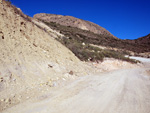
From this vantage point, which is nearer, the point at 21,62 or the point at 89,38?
the point at 21,62

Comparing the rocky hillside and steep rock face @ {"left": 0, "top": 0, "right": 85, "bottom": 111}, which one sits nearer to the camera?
steep rock face @ {"left": 0, "top": 0, "right": 85, "bottom": 111}

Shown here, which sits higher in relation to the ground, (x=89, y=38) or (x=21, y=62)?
(x=89, y=38)

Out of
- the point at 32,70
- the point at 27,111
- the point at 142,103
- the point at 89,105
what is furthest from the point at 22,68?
the point at 142,103

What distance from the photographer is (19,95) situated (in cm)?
345

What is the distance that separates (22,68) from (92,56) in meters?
8.29

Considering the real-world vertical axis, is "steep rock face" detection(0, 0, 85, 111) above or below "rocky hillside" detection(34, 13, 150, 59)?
below

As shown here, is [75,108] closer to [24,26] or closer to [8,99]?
[8,99]

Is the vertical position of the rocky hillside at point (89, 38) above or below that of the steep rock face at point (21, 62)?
above

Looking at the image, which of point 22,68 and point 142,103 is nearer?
point 142,103

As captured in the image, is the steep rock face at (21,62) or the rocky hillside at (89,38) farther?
the rocky hillside at (89,38)

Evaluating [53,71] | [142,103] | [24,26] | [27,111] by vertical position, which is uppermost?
[24,26]

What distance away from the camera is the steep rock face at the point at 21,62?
3627 mm

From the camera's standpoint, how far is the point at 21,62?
478 cm

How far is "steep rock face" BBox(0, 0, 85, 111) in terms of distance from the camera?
3627 mm
